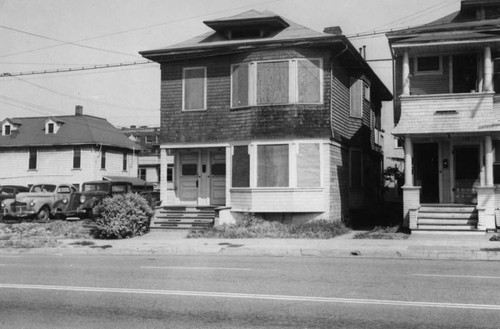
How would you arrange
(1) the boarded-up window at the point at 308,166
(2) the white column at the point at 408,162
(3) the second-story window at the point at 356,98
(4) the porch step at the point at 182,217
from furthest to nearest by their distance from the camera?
(3) the second-story window at the point at 356,98 → (4) the porch step at the point at 182,217 → (1) the boarded-up window at the point at 308,166 → (2) the white column at the point at 408,162

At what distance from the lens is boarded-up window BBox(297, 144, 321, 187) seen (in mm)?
20734

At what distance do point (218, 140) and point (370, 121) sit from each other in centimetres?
956

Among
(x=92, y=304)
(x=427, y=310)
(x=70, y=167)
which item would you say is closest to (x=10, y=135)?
(x=70, y=167)

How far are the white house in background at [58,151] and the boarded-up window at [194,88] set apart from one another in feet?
73.2

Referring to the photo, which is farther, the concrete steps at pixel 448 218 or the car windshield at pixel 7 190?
the car windshield at pixel 7 190

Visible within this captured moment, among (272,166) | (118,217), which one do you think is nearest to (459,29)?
(272,166)

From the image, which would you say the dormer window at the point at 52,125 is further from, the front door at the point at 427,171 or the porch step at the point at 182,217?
the front door at the point at 427,171

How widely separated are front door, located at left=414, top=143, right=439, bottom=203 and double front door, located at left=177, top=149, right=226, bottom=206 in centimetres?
797

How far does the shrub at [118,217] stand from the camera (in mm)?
18875

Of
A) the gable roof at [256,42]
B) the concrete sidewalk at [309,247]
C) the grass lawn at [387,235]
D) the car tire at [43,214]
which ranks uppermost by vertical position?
the gable roof at [256,42]

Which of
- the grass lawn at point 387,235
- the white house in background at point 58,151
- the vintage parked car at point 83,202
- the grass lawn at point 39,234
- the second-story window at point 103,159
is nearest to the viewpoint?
the grass lawn at point 387,235

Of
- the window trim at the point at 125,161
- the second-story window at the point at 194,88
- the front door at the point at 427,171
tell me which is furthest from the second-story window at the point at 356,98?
the window trim at the point at 125,161

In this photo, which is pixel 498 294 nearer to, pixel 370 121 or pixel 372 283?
pixel 372 283

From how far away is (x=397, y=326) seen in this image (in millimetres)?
6363
